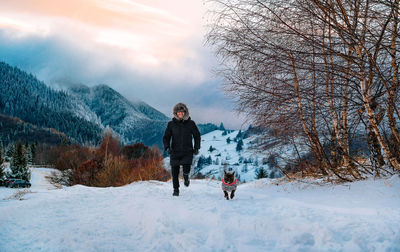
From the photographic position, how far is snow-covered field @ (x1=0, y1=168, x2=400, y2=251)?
272 cm

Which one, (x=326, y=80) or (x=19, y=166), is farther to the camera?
(x=19, y=166)

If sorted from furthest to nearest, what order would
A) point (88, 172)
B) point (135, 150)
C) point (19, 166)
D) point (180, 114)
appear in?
point (19, 166)
point (135, 150)
point (88, 172)
point (180, 114)

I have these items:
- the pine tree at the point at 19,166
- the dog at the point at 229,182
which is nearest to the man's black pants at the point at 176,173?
the dog at the point at 229,182

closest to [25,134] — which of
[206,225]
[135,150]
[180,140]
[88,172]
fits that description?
[135,150]

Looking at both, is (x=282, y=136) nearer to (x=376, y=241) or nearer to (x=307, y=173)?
(x=307, y=173)

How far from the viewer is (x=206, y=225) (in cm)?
345

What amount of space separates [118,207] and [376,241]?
3.93m

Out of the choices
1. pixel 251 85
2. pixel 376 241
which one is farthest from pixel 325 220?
pixel 251 85

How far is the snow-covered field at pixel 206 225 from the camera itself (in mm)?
2721

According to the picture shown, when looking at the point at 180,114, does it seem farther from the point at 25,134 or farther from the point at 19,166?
the point at 25,134

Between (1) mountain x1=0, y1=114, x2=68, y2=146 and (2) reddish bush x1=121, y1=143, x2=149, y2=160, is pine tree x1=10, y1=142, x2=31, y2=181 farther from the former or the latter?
(1) mountain x1=0, y1=114, x2=68, y2=146

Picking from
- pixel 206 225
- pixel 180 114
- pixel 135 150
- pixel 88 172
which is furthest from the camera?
pixel 135 150

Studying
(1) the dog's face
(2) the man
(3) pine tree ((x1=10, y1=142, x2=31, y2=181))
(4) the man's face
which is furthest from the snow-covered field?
(3) pine tree ((x1=10, y1=142, x2=31, y2=181))

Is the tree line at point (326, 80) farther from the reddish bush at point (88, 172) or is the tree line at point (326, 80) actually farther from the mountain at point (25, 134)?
the mountain at point (25, 134)
